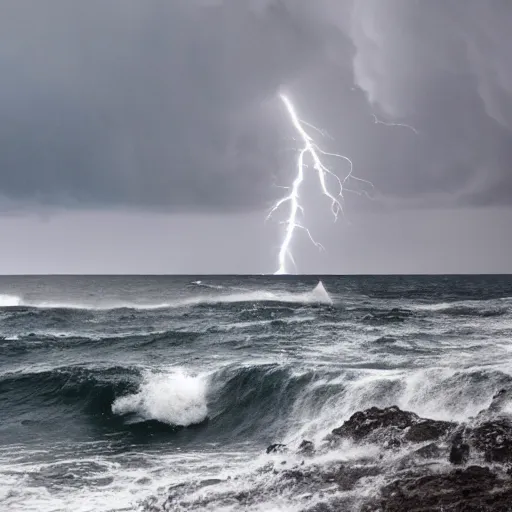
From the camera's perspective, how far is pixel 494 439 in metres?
8.52

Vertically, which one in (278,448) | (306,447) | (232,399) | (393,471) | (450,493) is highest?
(450,493)

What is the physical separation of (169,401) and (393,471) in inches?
299

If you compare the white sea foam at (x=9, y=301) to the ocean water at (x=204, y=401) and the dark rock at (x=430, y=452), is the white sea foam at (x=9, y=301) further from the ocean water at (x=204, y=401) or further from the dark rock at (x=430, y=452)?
the dark rock at (x=430, y=452)

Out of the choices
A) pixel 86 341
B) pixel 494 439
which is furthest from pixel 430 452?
pixel 86 341

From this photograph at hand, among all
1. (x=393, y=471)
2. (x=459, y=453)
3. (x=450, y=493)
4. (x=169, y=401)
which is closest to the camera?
(x=450, y=493)

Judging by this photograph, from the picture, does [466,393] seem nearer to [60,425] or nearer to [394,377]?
[394,377]

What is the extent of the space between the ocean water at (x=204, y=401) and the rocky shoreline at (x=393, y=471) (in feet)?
0.24

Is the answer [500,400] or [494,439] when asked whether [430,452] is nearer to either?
[494,439]

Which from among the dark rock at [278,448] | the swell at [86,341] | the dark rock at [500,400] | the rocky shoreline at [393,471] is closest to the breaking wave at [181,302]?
the swell at [86,341]

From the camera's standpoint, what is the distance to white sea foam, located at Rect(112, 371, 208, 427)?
13828mm

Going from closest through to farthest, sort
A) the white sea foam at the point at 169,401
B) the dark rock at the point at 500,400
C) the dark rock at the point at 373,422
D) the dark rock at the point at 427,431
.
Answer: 1. the dark rock at the point at 427,431
2. the dark rock at the point at 373,422
3. the dark rock at the point at 500,400
4. the white sea foam at the point at 169,401

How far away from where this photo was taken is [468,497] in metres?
6.88

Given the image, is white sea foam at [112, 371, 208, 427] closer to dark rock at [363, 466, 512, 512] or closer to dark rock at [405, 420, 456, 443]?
dark rock at [405, 420, 456, 443]

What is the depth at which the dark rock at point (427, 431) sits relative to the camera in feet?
30.2
